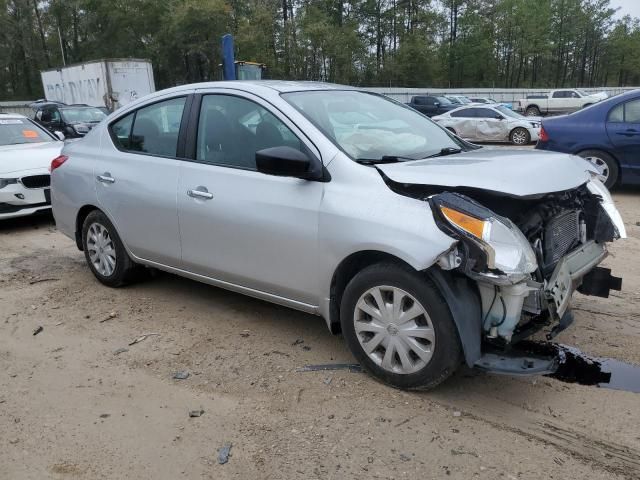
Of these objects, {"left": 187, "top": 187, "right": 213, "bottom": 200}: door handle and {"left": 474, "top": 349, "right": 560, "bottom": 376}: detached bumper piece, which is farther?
{"left": 187, "top": 187, "right": 213, "bottom": 200}: door handle

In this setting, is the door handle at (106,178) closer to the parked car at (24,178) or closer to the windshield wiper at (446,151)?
the windshield wiper at (446,151)

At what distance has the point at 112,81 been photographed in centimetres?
2384

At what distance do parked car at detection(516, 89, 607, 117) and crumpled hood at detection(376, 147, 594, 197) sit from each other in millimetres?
30854

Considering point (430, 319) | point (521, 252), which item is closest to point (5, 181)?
point (430, 319)

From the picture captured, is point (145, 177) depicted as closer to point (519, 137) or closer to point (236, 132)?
point (236, 132)

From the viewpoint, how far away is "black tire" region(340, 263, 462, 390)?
9.29 ft

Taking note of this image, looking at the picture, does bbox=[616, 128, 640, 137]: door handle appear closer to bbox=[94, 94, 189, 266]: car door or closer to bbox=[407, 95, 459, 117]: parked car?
bbox=[94, 94, 189, 266]: car door

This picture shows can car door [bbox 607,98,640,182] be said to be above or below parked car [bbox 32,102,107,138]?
below

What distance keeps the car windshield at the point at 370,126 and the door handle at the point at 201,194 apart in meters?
0.83

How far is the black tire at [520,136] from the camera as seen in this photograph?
17.4 m

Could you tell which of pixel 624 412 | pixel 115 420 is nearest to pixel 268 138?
pixel 115 420

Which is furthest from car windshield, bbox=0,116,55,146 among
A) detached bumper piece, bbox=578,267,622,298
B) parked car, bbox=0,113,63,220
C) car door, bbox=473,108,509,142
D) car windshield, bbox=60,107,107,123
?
car door, bbox=473,108,509,142

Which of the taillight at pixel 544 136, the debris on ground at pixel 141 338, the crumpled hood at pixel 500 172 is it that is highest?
the crumpled hood at pixel 500 172

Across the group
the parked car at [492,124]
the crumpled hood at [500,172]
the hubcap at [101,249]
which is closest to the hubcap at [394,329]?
the crumpled hood at [500,172]
